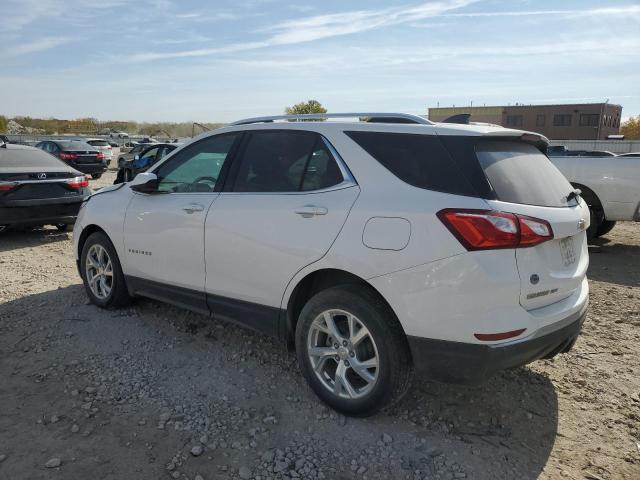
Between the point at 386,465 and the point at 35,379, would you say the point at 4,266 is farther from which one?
the point at 386,465

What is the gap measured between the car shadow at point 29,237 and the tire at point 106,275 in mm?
3393

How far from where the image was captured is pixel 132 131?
368ft

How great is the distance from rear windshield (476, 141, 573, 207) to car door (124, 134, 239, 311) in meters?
1.97

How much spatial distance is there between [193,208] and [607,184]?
7207mm

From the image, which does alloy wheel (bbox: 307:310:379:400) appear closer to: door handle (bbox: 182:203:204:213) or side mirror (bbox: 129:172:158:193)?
door handle (bbox: 182:203:204:213)

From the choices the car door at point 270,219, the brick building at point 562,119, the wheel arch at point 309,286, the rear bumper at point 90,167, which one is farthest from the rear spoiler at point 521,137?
the brick building at point 562,119

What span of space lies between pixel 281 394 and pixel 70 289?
11.2ft

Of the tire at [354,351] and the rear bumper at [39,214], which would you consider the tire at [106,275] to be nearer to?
the tire at [354,351]

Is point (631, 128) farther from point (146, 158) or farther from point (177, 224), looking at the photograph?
point (177, 224)

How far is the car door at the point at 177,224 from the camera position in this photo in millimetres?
4059

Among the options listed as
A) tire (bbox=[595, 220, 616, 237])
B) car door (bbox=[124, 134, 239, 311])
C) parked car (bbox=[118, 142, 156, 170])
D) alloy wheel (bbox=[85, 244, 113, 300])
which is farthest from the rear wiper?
parked car (bbox=[118, 142, 156, 170])

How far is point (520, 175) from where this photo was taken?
3033 mm

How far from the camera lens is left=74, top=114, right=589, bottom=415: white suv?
9.01 feet

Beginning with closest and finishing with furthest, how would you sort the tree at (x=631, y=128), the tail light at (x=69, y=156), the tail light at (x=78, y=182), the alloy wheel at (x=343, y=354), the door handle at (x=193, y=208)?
1. the alloy wheel at (x=343, y=354)
2. the door handle at (x=193, y=208)
3. the tail light at (x=78, y=182)
4. the tail light at (x=69, y=156)
5. the tree at (x=631, y=128)
